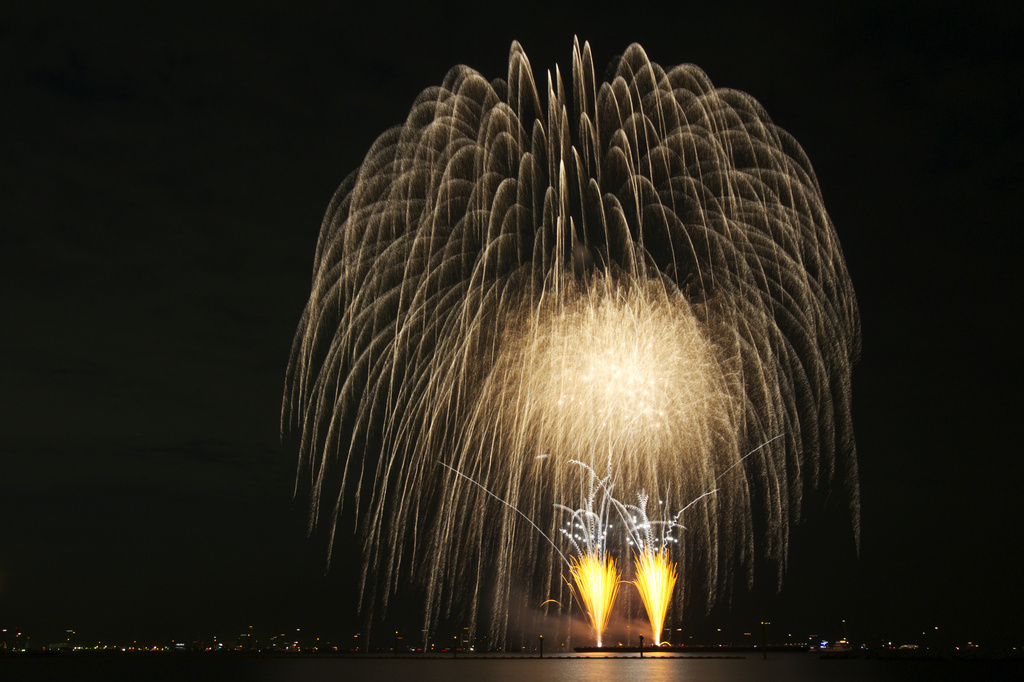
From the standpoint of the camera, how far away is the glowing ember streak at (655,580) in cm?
4450

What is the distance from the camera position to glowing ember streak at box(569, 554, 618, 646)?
4344 centimetres

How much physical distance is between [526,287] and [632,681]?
1579cm

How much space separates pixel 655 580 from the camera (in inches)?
1764

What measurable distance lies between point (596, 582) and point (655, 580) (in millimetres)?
3546

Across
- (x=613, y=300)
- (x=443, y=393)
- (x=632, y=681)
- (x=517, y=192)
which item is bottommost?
(x=632, y=681)

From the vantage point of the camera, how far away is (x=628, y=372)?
37.8 meters

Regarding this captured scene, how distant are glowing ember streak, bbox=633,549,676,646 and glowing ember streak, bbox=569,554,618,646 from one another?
1.47 m

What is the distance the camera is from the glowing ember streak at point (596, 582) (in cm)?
4344

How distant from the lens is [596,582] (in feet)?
143

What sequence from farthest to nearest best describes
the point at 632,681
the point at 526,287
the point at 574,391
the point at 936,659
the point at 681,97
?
the point at 936,659 → the point at 574,391 → the point at 526,287 → the point at 681,97 → the point at 632,681

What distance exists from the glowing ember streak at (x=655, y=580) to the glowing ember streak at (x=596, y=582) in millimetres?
1470

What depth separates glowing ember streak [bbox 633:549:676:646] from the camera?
146ft

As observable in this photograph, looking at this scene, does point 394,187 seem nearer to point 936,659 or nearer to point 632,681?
point 632,681

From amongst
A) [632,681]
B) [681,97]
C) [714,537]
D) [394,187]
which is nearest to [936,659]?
[714,537]
